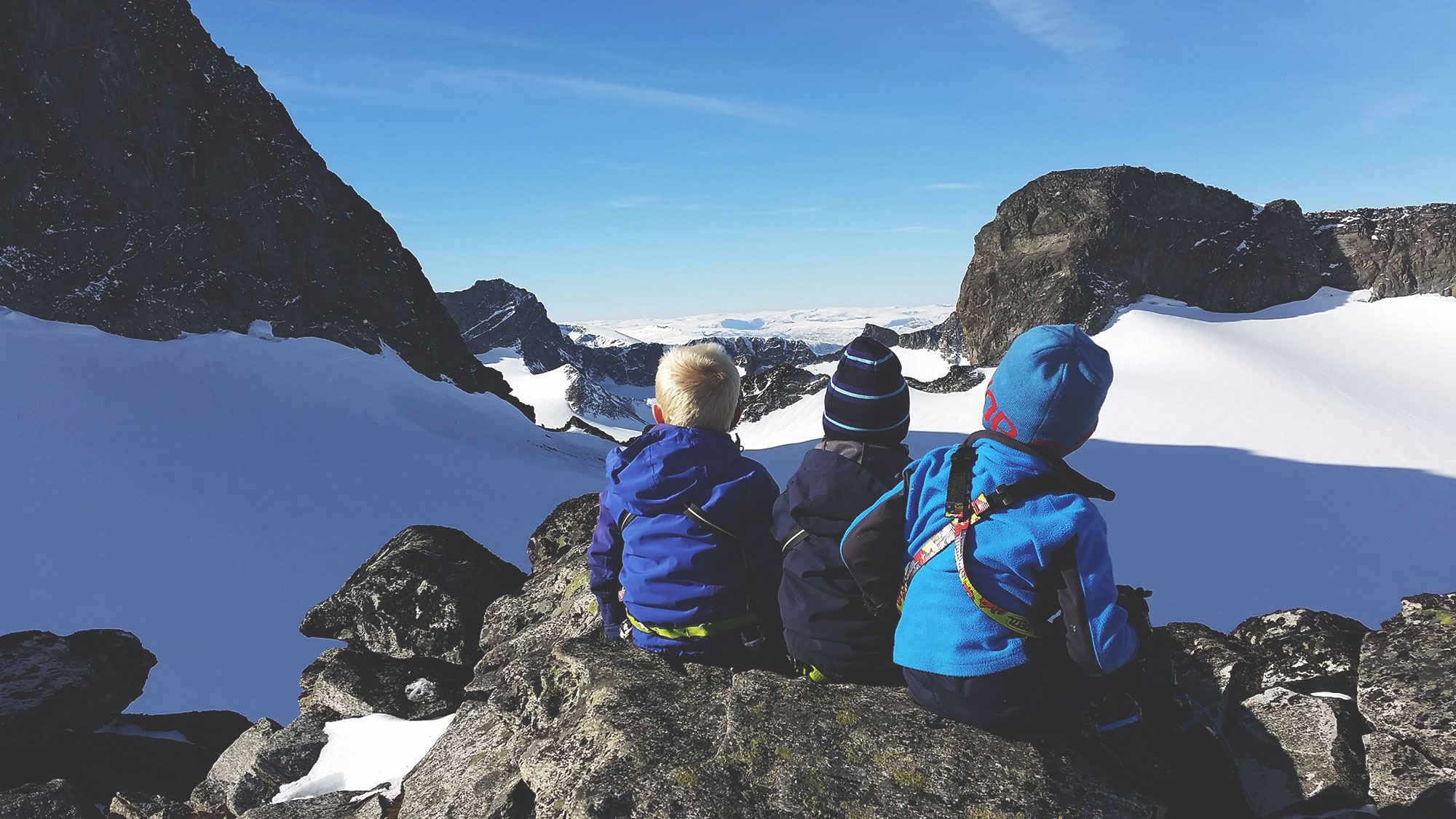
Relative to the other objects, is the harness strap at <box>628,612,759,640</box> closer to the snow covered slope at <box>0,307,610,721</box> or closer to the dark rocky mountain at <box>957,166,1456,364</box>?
the snow covered slope at <box>0,307,610,721</box>

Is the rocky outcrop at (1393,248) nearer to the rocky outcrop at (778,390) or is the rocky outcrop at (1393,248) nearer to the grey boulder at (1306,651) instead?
the rocky outcrop at (778,390)

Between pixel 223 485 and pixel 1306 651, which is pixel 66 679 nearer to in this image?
pixel 1306 651

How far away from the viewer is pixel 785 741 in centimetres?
297

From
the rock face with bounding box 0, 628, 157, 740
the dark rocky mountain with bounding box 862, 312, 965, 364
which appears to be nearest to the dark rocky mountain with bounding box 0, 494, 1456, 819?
the rock face with bounding box 0, 628, 157, 740

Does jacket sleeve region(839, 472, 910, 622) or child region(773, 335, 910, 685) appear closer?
jacket sleeve region(839, 472, 910, 622)

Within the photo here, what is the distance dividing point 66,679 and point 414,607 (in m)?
3.81

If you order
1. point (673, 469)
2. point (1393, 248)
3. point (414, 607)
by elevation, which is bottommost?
point (414, 607)

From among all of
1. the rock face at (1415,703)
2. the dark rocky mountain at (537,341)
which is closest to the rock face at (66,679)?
the rock face at (1415,703)

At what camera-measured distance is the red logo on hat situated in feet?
9.27

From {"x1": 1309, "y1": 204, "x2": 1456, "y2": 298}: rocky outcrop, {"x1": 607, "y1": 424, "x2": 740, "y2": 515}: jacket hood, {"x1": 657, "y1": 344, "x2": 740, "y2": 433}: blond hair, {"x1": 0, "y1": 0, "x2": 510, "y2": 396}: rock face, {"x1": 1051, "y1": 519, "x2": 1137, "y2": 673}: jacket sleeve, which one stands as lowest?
{"x1": 1051, "y1": 519, "x2": 1137, "y2": 673}: jacket sleeve

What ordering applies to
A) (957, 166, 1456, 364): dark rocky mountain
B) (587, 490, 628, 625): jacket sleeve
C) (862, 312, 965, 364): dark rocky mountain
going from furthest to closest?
(862, 312, 965, 364): dark rocky mountain
(957, 166, 1456, 364): dark rocky mountain
(587, 490, 628, 625): jacket sleeve

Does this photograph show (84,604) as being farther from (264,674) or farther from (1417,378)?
(1417,378)

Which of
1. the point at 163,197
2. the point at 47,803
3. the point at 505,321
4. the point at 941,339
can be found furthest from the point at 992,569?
the point at 505,321

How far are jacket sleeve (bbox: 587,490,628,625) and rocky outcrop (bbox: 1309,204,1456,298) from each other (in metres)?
31.8
